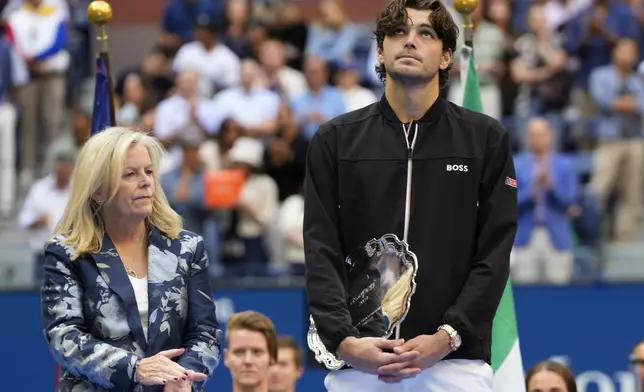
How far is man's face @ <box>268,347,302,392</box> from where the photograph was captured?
829 cm

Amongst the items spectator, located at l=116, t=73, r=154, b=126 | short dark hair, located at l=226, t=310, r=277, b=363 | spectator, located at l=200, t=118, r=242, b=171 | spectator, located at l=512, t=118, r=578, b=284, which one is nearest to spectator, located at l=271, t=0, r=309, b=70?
spectator, located at l=116, t=73, r=154, b=126

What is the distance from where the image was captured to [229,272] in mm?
11969

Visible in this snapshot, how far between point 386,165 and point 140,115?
9.36 m

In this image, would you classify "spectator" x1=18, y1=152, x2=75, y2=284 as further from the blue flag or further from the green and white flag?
the green and white flag

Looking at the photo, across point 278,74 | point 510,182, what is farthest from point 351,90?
point 510,182

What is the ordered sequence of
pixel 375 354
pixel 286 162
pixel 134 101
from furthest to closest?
pixel 134 101
pixel 286 162
pixel 375 354

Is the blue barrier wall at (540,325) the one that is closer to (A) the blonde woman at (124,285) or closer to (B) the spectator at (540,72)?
(B) the spectator at (540,72)

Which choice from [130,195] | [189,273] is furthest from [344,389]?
[130,195]

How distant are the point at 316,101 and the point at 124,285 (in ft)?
29.3

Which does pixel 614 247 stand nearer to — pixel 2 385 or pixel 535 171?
pixel 535 171

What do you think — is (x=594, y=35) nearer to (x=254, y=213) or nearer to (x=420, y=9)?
(x=254, y=213)

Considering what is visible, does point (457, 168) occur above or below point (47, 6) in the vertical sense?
below

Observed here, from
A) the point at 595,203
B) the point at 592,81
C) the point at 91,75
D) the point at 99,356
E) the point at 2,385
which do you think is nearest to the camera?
the point at 99,356

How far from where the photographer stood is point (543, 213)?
12.2 meters
